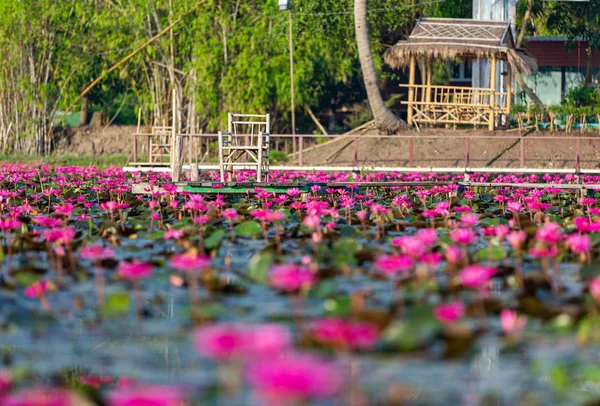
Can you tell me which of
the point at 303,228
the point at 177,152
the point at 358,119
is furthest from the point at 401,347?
the point at 358,119

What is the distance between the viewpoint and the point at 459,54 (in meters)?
23.8

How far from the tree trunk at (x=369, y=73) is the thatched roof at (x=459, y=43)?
34.9 inches

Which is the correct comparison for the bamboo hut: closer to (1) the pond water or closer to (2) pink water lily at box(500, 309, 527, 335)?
(1) the pond water

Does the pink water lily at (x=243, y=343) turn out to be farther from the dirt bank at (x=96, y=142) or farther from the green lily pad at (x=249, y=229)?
the dirt bank at (x=96, y=142)

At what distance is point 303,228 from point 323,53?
63.1ft

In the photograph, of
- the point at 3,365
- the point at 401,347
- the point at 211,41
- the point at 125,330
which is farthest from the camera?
the point at 211,41

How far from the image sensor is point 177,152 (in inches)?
559

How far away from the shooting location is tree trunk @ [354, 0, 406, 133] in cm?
2303

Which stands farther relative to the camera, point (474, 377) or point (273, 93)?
point (273, 93)

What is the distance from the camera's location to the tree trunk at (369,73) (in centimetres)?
2303

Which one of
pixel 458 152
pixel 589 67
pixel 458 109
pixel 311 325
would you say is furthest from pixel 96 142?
pixel 311 325

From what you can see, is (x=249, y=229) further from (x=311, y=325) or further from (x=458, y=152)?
(x=458, y=152)

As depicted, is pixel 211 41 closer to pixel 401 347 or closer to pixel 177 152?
pixel 177 152

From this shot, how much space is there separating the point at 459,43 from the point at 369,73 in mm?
2095
